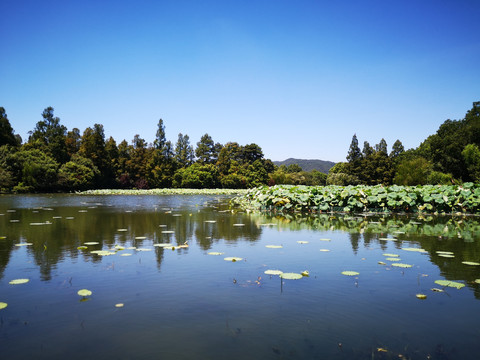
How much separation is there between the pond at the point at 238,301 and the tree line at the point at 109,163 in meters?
30.5

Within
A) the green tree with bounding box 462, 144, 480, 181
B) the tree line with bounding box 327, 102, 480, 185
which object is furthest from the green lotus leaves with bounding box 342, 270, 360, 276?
the green tree with bounding box 462, 144, 480, 181

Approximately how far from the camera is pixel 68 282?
2.94m

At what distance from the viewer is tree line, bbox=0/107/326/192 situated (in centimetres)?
3078

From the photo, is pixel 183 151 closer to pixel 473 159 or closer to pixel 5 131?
pixel 5 131

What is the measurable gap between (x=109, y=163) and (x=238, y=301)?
147ft

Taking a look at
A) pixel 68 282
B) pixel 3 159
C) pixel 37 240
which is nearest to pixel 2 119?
pixel 3 159

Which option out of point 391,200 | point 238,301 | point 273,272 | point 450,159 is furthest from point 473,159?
point 238,301

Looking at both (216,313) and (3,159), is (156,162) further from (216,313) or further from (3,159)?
(216,313)

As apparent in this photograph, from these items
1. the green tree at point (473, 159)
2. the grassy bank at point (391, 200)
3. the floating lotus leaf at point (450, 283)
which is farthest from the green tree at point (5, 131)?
the green tree at point (473, 159)

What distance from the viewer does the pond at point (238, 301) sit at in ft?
5.90

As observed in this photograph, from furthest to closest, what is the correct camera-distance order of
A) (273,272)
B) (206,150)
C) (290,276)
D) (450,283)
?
1. (206,150)
2. (273,272)
3. (290,276)
4. (450,283)

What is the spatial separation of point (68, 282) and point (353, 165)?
55.9 metres

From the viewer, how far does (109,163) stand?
43938 millimetres

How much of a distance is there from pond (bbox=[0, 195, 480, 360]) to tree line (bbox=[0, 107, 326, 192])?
1201 inches
